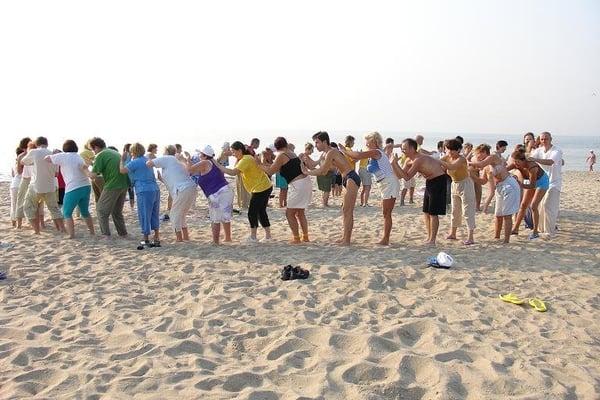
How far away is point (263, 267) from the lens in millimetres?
5852

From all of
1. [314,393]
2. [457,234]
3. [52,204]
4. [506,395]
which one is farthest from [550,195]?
[52,204]

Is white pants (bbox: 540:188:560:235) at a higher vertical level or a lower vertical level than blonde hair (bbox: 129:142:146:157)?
lower

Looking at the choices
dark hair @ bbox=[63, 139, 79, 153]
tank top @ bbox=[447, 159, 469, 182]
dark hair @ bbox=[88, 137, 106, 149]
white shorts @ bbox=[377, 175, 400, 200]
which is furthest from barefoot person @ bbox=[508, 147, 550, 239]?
dark hair @ bbox=[63, 139, 79, 153]

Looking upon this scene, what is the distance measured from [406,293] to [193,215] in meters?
6.23

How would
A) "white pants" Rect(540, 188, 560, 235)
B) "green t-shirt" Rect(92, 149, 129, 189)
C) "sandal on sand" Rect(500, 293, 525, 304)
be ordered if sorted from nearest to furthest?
"sandal on sand" Rect(500, 293, 525, 304), "green t-shirt" Rect(92, 149, 129, 189), "white pants" Rect(540, 188, 560, 235)

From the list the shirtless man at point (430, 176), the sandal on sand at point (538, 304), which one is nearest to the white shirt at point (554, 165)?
the shirtless man at point (430, 176)

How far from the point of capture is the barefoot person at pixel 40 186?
7480 mm

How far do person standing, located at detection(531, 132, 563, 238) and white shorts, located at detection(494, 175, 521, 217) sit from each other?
2.25 feet

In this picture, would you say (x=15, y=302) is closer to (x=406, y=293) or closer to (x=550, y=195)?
(x=406, y=293)

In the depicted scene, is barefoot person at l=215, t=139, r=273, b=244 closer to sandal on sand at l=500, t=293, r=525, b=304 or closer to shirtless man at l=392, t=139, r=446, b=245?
shirtless man at l=392, t=139, r=446, b=245

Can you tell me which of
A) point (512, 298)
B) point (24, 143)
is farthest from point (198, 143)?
point (512, 298)

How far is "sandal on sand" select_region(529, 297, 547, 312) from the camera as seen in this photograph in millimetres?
4430

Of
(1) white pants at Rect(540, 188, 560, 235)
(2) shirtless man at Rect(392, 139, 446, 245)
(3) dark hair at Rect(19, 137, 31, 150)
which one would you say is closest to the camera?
(2) shirtless man at Rect(392, 139, 446, 245)

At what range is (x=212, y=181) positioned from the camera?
696 cm
